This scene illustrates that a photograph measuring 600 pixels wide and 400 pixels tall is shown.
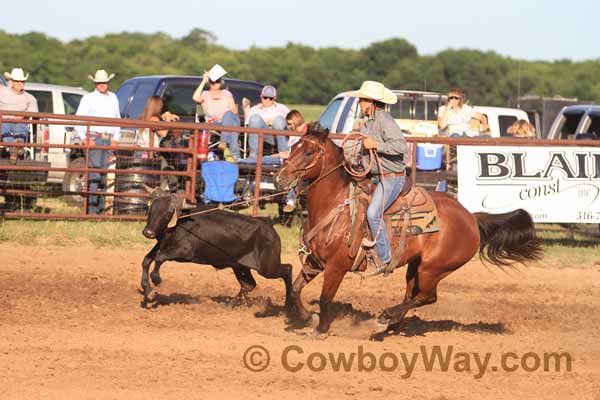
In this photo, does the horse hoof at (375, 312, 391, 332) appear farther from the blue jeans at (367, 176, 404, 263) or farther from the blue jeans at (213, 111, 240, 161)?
the blue jeans at (213, 111, 240, 161)

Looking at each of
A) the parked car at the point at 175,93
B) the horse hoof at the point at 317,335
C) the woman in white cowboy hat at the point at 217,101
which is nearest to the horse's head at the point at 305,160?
the horse hoof at the point at 317,335

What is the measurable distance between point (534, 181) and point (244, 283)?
6123 mm

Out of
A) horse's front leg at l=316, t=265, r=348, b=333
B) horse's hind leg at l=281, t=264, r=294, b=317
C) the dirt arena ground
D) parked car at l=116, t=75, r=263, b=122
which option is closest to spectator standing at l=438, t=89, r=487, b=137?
parked car at l=116, t=75, r=263, b=122

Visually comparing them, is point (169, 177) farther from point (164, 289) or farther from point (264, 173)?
point (164, 289)

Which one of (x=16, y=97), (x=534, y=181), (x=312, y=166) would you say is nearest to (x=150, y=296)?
(x=312, y=166)

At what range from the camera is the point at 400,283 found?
39.9 ft

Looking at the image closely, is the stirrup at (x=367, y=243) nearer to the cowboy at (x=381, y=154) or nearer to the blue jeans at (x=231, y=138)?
the cowboy at (x=381, y=154)

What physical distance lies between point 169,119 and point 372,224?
7.08 m

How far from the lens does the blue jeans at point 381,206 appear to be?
859 cm

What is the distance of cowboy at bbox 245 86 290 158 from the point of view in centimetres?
1476

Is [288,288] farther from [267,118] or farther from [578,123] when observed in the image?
[578,123]

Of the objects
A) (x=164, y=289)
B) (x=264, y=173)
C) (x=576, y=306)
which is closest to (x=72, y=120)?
(x=264, y=173)

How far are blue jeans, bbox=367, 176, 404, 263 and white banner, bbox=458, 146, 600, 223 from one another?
19.6 ft

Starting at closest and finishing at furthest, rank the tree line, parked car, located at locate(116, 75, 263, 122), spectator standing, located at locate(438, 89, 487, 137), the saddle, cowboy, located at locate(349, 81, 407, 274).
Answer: cowboy, located at locate(349, 81, 407, 274) → the saddle → parked car, located at locate(116, 75, 263, 122) → spectator standing, located at locate(438, 89, 487, 137) → the tree line
